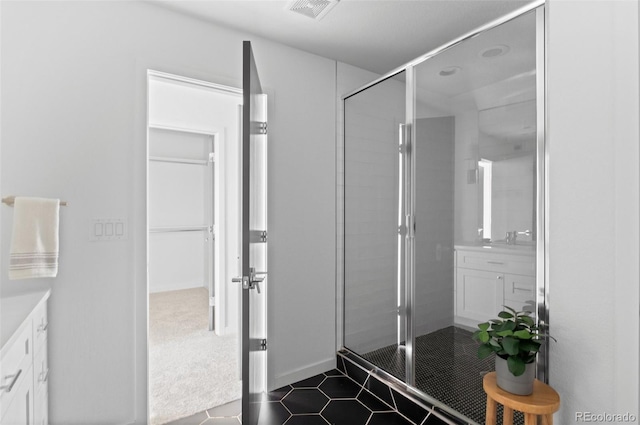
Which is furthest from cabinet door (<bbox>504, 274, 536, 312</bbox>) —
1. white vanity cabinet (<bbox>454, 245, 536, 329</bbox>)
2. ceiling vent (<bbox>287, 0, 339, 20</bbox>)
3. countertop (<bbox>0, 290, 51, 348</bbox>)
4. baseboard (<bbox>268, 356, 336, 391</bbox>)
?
countertop (<bbox>0, 290, 51, 348</bbox>)

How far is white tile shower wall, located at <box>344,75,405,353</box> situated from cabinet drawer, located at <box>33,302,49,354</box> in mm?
1875

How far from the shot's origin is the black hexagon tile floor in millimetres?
1998

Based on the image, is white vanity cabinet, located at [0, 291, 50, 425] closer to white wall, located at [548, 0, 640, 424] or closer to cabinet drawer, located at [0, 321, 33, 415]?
cabinet drawer, located at [0, 321, 33, 415]

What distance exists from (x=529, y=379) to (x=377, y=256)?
1285 millimetres

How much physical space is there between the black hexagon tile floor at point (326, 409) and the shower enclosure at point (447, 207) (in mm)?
160

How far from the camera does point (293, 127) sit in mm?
2445

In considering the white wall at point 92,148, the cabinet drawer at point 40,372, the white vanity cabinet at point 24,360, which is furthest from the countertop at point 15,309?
the cabinet drawer at point 40,372

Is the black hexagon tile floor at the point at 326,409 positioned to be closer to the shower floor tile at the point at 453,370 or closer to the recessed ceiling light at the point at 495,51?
the shower floor tile at the point at 453,370

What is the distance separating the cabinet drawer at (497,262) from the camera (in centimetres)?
151

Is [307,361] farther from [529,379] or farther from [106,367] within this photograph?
[529,379]

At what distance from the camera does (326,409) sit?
7.01ft

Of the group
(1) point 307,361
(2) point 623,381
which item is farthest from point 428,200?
(1) point 307,361

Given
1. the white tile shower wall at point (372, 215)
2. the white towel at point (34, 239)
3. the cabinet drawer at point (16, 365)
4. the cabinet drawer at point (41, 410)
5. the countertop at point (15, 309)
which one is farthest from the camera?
the white tile shower wall at point (372, 215)

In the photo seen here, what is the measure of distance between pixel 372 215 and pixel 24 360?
6.60ft
